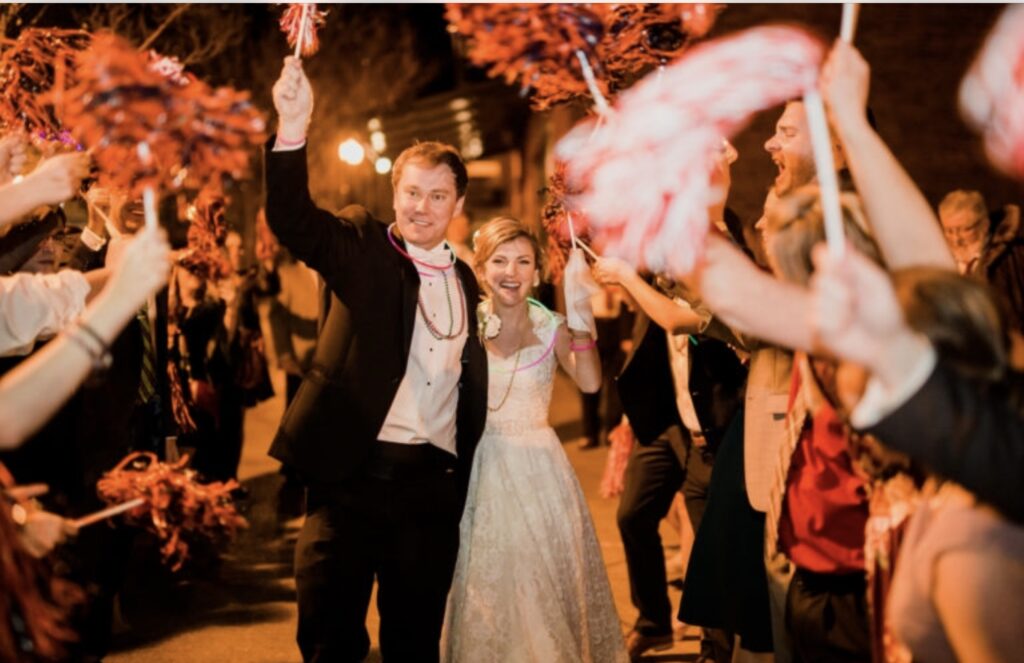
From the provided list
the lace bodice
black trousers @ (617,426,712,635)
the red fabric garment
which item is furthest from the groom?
black trousers @ (617,426,712,635)

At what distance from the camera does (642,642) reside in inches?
212

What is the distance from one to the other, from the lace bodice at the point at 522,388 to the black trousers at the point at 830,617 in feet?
6.02

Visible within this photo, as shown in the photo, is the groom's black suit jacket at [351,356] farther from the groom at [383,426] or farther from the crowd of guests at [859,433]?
the crowd of guests at [859,433]

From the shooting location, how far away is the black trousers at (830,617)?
9.57 feet

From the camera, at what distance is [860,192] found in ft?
8.57

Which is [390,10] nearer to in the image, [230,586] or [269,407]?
[269,407]

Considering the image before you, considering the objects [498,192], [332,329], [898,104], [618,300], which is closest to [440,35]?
[498,192]

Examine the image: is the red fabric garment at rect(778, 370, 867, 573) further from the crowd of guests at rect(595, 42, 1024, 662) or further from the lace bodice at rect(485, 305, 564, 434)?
the lace bodice at rect(485, 305, 564, 434)

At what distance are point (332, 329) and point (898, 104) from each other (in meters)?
12.1

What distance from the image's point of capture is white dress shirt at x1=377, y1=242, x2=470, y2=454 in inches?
154

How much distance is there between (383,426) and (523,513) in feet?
3.00

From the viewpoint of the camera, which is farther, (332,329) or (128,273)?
(332,329)

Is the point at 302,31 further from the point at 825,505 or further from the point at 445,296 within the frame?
the point at 825,505

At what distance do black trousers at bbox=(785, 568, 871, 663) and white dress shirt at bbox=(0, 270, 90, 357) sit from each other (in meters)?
2.18
